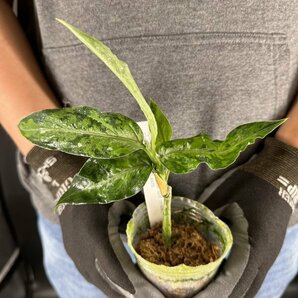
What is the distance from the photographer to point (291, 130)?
0.57m

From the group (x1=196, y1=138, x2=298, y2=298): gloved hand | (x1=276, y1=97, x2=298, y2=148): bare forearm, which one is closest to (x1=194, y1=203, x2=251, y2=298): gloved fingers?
(x1=196, y1=138, x2=298, y2=298): gloved hand

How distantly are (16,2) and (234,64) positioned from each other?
35cm

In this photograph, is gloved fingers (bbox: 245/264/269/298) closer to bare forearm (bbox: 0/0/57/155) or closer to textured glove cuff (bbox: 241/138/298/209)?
textured glove cuff (bbox: 241/138/298/209)

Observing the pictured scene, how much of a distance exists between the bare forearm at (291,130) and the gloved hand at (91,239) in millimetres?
215

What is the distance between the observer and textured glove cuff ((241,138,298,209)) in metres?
0.53

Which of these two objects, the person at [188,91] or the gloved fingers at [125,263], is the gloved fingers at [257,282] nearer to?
the person at [188,91]

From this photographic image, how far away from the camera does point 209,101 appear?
53 centimetres

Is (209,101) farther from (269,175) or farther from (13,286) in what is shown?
(13,286)

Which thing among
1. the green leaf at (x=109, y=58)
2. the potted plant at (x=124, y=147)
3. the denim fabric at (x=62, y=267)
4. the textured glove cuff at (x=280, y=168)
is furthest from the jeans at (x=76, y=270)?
the green leaf at (x=109, y=58)

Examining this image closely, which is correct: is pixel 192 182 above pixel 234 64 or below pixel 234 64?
below

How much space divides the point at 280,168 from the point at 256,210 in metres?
0.06

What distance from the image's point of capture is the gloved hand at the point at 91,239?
475mm

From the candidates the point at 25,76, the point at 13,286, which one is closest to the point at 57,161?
the point at 25,76

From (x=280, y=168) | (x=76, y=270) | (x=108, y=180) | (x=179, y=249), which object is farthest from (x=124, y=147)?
(x=76, y=270)
